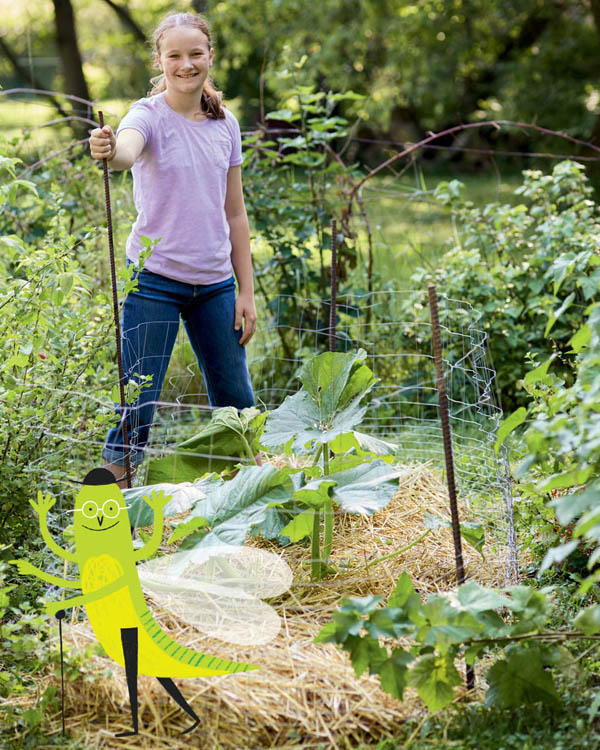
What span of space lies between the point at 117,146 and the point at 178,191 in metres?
0.30

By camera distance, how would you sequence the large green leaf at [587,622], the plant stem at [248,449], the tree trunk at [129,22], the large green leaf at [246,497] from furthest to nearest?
1. the tree trunk at [129,22]
2. the plant stem at [248,449]
3. the large green leaf at [246,497]
4. the large green leaf at [587,622]

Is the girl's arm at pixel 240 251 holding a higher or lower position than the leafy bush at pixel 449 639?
higher

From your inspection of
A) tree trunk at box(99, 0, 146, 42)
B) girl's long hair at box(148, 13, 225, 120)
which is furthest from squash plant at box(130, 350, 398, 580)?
tree trunk at box(99, 0, 146, 42)

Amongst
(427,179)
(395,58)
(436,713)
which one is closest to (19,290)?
(436,713)

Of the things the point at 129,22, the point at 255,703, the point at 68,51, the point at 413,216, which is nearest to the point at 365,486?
the point at 255,703

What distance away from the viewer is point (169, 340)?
2.63m

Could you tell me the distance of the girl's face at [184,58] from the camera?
244 cm

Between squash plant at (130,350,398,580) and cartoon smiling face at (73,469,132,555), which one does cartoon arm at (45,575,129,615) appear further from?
squash plant at (130,350,398,580)

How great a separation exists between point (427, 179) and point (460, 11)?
2.89 m

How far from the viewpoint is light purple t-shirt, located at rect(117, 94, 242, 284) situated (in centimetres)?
249

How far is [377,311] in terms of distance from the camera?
4.04m

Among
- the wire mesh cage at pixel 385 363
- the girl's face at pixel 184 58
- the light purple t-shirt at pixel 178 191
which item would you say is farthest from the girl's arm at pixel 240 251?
the wire mesh cage at pixel 385 363

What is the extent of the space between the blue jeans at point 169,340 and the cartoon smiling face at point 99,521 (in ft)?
2.10

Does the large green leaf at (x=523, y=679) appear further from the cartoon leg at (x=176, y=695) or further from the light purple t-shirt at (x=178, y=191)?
the light purple t-shirt at (x=178, y=191)
